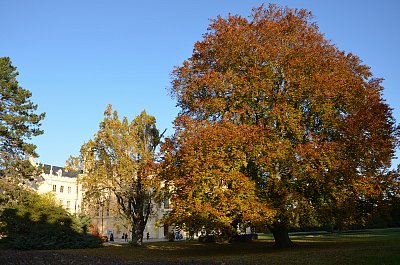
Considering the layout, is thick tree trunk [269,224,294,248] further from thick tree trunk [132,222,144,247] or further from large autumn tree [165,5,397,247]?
thick tree trunk [132,222,144,247]

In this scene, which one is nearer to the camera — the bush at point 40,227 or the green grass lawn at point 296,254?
the green grass lawn at point 296,254

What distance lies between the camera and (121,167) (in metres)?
38.4

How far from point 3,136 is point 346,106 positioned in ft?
126

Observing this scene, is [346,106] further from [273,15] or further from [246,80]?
[273,15]

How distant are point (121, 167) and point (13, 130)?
51.0 ft

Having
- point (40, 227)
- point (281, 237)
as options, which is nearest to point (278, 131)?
point (281, 237)

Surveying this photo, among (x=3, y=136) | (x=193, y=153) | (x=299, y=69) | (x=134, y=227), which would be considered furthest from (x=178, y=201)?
(x=3, y=136)

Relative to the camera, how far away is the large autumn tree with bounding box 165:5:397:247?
68.7 ft

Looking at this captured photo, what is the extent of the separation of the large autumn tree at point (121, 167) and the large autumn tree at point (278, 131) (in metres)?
13.9

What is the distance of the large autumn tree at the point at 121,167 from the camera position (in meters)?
38.6

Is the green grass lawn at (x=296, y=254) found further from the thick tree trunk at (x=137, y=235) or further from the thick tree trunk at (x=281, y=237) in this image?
the thick tree trunk at (x=137, y=235)

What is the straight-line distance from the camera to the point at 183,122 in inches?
985

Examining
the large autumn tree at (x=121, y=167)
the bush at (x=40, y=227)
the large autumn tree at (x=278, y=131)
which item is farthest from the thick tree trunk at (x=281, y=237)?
the bush at (x=40, y=227)

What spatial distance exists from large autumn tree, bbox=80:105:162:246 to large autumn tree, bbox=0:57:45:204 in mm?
9631
